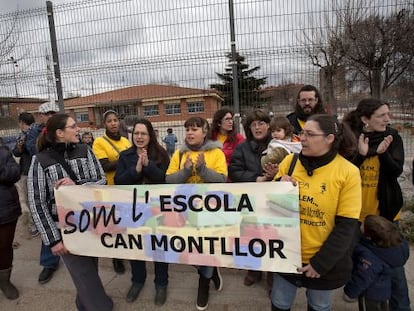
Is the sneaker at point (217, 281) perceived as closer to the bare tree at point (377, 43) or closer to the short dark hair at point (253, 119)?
the short dark hair at point (253, 119)

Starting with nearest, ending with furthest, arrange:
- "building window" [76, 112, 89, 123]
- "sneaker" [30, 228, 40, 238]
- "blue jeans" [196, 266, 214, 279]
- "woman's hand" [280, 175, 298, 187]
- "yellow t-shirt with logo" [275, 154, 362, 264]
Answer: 1. "yellow t-shirt with logo" [275, 154, 362, 264]
2. "woman's hand" [280, 175, 298, 187]
3. "blue jeans" [196, 266, 214, 279]
4. "sneaker" [30, 228, 40, 238]
5. "building window" [76, 112, 89, 123]

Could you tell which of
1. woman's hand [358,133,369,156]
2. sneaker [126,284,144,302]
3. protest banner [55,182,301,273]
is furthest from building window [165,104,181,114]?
woman's hand [358,133,369,156]

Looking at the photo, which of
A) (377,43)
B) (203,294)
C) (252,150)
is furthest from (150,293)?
(377,43)

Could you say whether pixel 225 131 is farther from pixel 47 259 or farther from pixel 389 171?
pixel 47 259

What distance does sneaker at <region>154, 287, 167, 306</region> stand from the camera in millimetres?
3137

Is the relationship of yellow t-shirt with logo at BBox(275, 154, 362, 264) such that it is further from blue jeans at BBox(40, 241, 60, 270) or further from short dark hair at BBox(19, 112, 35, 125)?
short dark hair at BBox(19, 112, 35, 125)

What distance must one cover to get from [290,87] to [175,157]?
2.06 meters

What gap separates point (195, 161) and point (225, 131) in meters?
0.98

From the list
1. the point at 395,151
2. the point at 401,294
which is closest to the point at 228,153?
the point at 395,151

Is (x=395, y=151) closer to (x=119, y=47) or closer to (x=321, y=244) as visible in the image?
(x=321, y=244)

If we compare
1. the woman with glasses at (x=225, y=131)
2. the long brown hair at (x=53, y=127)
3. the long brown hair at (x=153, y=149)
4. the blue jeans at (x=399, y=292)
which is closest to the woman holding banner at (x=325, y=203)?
the blue jeans at (x=399, y=292)

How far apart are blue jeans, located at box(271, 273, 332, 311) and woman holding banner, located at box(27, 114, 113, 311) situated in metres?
1.55

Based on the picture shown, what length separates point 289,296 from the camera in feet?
7.48

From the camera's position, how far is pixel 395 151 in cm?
261
